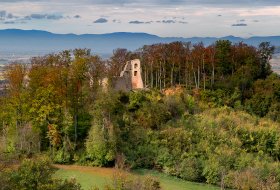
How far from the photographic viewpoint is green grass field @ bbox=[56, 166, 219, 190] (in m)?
28.4

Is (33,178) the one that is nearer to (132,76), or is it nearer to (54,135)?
(54,135)

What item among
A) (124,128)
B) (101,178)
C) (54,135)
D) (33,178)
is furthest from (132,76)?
(33,178)

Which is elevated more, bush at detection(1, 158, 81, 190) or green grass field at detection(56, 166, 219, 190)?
bush at detection(1, 158, 81, 190)

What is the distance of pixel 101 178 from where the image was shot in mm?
29625

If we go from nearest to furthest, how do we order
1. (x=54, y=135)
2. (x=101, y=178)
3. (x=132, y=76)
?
(x=101, y=178)
(x=54, y=135)
(x=132, y=76)

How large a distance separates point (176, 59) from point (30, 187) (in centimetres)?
2942

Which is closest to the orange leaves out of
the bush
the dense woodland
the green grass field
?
the dense woodland

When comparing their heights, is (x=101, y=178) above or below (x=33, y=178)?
below

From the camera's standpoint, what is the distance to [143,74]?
161 ft

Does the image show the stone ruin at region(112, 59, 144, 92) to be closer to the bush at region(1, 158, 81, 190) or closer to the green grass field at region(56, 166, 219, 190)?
the green grass field at region(56, 166, 219, 190)

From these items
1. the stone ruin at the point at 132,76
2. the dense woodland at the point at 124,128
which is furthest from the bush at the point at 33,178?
the stone ruin at the point at 132,76

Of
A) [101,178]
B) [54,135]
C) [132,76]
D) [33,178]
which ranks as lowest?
[101,178]

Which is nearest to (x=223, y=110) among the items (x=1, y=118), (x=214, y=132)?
(x=214, y=132)

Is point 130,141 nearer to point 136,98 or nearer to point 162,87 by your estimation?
point 136,98
